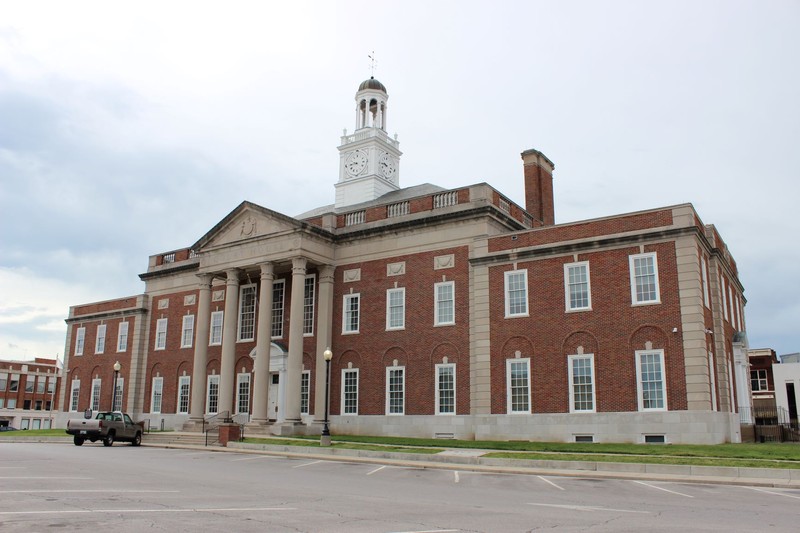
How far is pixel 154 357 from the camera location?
51.6m

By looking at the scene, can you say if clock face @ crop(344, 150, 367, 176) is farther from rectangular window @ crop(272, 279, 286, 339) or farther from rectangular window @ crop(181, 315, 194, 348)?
rectangular window @ crop(181, 315, 194, 348)

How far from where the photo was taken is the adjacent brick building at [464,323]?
3022 centimetres

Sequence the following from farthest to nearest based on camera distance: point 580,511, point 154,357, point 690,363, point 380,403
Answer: point 154,357
point 380,403
point 690,363
point 580,511

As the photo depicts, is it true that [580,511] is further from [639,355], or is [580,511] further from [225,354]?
[225,354]

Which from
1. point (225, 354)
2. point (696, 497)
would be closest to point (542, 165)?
point (225, 354)

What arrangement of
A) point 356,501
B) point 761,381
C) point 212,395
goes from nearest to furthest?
point 356,501
point 212,395
point 761,381

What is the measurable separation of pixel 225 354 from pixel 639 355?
77.0 feet

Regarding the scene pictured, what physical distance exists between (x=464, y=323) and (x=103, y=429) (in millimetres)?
18325

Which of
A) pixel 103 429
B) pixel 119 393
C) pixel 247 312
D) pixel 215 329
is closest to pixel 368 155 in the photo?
pixel 247 312

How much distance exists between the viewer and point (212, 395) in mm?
46094

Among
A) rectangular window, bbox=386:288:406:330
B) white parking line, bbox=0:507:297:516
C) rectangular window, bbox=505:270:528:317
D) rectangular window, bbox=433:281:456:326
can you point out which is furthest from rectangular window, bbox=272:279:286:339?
white parking line, bbox=0:507:297:516

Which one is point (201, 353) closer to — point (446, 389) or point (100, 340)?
point (446, 389)

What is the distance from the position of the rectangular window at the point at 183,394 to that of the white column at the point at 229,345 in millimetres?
7402

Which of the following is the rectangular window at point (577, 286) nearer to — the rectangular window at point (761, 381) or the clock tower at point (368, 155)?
the clock tower at point (368, 155)
